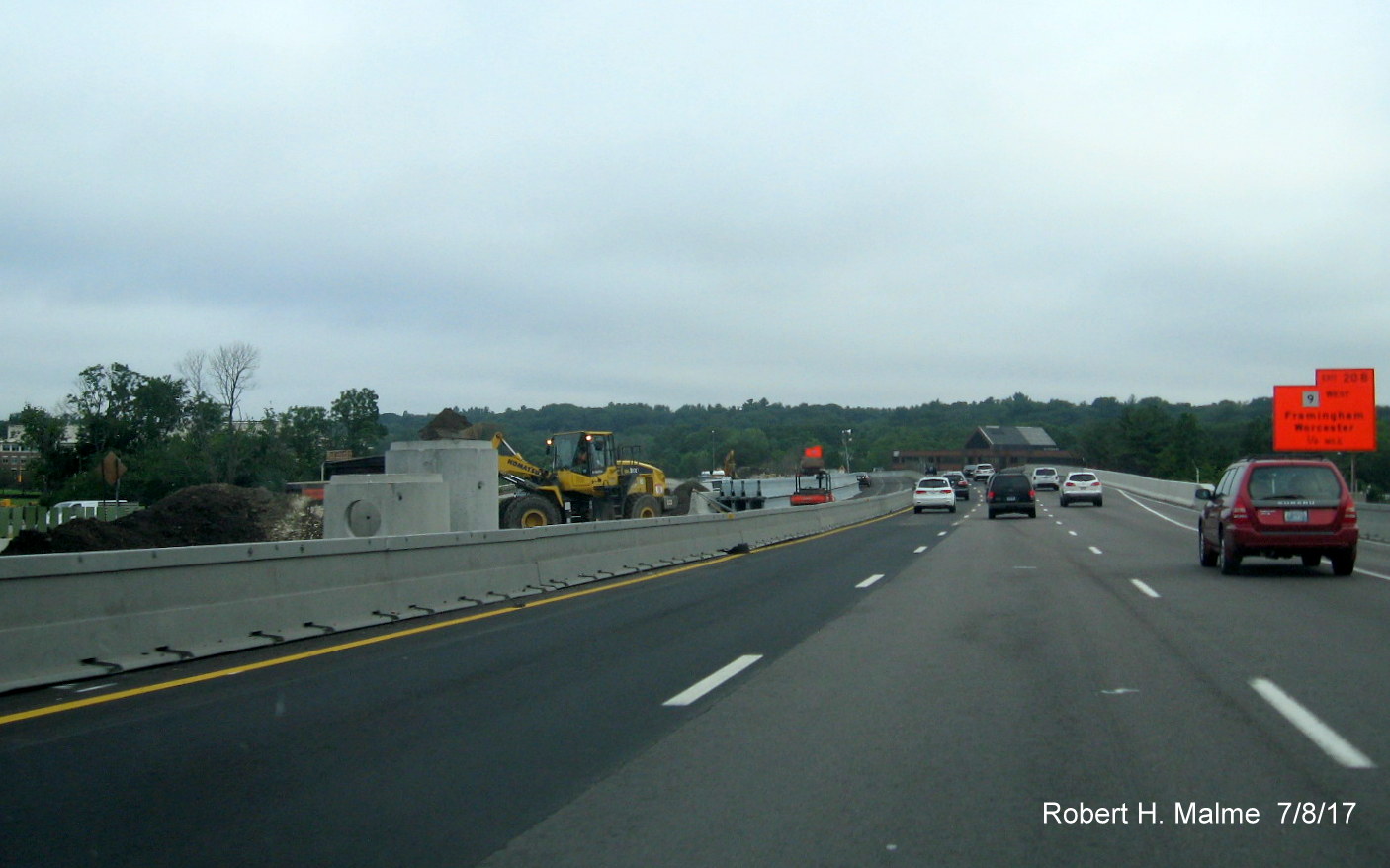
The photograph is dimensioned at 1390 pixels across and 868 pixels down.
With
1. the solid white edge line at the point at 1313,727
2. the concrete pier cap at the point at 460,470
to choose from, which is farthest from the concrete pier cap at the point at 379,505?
the solid white edge line at the point at 1313,727

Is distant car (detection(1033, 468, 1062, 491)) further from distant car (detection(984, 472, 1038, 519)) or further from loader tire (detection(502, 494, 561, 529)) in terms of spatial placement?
loader tire (detection(502, 494, 561, 529))

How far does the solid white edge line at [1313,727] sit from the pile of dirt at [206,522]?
17691mm

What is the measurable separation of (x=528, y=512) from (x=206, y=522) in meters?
7.25

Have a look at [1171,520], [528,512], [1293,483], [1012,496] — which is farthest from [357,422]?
[1171,520]

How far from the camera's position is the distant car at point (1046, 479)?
81000 millimetres

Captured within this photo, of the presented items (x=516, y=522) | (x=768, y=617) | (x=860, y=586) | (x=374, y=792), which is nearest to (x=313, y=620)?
→ (x=768, y=617)

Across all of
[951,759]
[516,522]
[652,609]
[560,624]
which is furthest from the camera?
[516,522]

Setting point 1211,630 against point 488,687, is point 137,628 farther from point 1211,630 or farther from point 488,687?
point 1211,630

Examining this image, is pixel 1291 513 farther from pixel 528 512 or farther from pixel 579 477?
pixel 579 477

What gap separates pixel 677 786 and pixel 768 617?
744 centimetres

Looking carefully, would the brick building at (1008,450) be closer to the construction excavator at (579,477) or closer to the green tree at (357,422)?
the construction excavator at (579,477)

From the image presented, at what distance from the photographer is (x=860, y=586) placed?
57.3 ft

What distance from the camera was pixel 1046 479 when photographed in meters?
81.3

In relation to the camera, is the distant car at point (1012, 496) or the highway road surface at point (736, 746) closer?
the highway road surface at point (736, 746)
